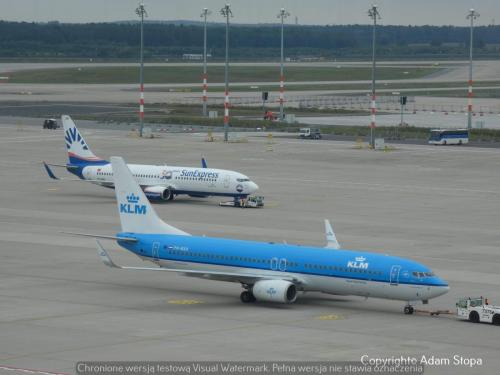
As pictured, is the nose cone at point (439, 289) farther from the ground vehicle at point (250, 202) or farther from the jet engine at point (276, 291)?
the ground vehicle at point (250, 202)

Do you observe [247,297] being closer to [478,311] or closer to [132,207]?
[132,207]

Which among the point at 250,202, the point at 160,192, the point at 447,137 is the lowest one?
the point at 250,202

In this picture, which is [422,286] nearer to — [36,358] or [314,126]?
[36,358]

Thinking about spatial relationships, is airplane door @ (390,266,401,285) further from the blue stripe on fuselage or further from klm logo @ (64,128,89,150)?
klm logo @ (64,128,89,150)

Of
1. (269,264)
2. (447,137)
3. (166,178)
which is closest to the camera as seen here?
(269,264)

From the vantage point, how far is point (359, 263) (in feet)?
180

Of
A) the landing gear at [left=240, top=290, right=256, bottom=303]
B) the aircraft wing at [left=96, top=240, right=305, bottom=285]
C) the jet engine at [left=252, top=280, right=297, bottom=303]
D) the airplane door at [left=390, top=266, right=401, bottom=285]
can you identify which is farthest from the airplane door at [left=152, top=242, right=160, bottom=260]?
the airplane door at [left=390, top=266, right=401, bottom=285]

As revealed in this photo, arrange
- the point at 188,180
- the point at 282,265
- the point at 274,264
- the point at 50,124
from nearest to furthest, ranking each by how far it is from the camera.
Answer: the point at 282,265 < the point at 274,264 < the point at 188,180 < the point at 50,124

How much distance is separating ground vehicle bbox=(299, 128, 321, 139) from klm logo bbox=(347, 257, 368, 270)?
101191 millimetres

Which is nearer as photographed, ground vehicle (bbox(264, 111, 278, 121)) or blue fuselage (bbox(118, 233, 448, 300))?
blue fuselage (bbox(118, 233, 448, 300))

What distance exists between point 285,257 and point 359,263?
3931 millimetres

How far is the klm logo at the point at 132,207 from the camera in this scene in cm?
6147

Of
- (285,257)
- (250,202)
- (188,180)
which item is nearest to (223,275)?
(285,257)

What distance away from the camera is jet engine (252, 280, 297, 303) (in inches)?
2191
